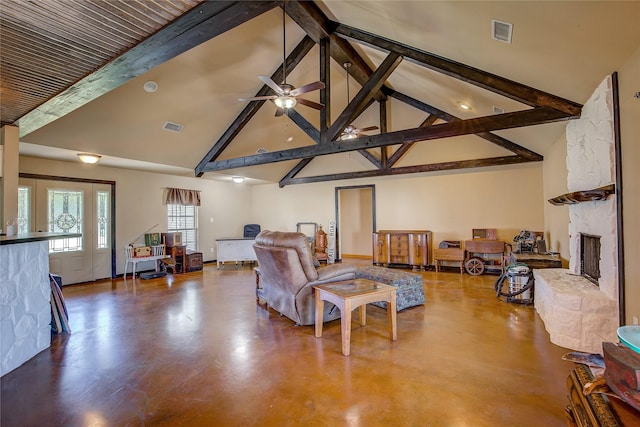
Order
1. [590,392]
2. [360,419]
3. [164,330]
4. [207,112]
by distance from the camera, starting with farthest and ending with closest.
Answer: [207,112]
[164,330]
[360,419]
[590,392]

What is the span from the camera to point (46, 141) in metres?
4.95

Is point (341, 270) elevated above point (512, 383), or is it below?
above

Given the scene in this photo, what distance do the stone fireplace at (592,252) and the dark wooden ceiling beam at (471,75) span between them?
0.30 m

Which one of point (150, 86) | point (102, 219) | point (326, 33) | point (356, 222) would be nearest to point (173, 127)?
point (150, 86)

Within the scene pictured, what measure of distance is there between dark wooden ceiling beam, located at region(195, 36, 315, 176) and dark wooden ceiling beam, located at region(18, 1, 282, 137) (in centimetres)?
314

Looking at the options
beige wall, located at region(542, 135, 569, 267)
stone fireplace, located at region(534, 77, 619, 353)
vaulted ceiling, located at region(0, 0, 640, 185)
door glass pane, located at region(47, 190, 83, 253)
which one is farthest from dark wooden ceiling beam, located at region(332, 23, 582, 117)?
door glass pane, located at region(47, 190, 83, 253)

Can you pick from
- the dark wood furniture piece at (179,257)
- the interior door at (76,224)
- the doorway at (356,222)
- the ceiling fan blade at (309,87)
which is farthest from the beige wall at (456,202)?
the interior door at (76,224)

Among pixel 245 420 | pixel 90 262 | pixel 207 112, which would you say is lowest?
pixel 245 420

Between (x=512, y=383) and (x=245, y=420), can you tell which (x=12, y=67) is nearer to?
(x=245, y=420)

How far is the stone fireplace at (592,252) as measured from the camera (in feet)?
9.20

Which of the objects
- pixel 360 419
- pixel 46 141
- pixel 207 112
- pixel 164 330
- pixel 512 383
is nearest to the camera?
pixel 360 419

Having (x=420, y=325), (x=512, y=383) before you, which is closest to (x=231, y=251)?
(x=420, y=325)

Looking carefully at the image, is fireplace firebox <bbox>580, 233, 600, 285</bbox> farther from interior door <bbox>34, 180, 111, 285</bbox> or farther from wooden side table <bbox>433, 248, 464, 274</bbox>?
interior door <bbox>34, 180, 111, 285</bbox>

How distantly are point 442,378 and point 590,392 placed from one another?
5.04ft
